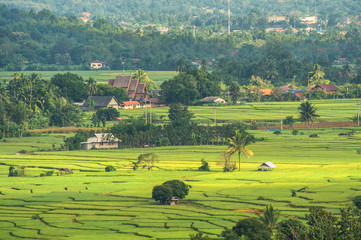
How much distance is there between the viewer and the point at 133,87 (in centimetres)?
14988

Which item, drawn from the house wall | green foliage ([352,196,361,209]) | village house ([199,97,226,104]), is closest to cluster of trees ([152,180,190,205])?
green foliage ([352,196,361,209])

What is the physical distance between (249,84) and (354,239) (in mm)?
125134

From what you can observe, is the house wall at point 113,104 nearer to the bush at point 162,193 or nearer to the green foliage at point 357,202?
the bush at point 162,193

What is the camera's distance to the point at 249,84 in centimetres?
16938

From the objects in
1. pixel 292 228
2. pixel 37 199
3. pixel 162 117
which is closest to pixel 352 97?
pixel 162 117

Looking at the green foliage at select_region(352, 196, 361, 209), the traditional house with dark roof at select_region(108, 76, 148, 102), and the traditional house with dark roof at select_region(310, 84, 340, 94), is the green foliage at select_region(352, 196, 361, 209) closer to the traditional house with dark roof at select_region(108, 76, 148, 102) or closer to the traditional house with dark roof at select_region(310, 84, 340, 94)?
the traditional house with dark roof at select_region(108, 76, 148, 102)

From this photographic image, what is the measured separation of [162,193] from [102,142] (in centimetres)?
3935

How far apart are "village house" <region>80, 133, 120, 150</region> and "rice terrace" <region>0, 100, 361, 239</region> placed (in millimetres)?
3067

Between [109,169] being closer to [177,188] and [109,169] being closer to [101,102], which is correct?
[177,188]

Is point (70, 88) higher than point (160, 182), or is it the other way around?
point (70, 88)

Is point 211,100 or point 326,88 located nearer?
point 211,100

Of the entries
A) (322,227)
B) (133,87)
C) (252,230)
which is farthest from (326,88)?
(322,227)

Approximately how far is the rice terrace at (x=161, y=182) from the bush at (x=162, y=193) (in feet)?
A: 2.22

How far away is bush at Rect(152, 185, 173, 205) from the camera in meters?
64.2
